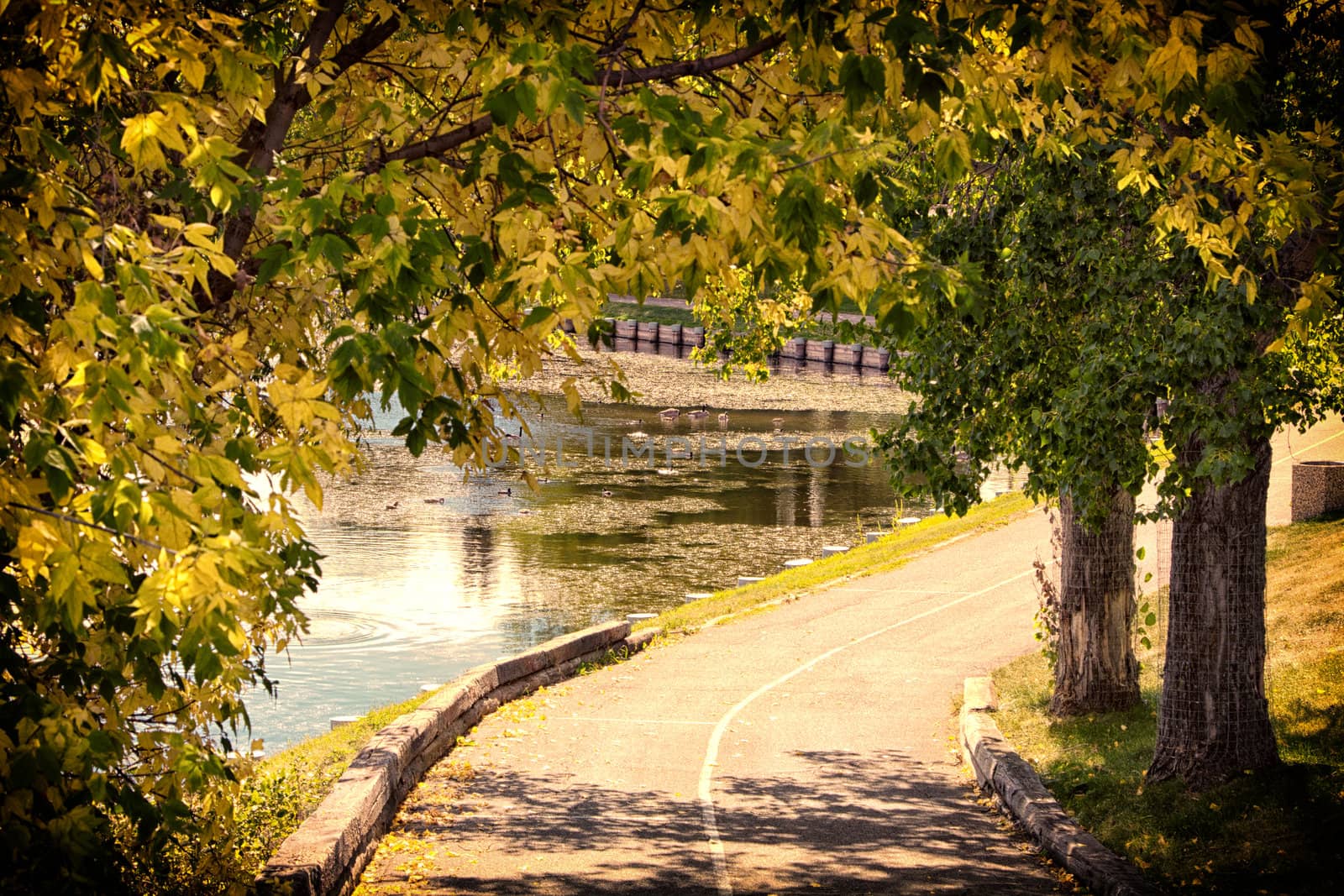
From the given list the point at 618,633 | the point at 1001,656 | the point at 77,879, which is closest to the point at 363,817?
the point at 77,879

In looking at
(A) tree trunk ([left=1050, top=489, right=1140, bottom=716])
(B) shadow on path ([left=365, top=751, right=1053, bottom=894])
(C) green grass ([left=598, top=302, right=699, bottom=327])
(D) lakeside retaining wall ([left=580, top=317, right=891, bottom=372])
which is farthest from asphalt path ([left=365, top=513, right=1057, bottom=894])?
(C) green grass ([left=598, top=302, right=699, bottom=327])

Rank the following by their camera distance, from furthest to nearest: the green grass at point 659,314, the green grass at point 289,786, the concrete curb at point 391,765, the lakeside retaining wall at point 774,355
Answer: the green grass at point 659,314, the lakeside retaining wall at point 774,355, the green grass at point 289,786, the concrete curb at point 391,765

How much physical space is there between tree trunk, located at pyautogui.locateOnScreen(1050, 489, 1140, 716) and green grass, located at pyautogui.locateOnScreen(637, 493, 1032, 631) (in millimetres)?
6683

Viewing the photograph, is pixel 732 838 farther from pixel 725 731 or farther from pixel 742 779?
pixel 725 731

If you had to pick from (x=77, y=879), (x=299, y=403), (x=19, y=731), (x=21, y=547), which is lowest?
(x=77, y=879)

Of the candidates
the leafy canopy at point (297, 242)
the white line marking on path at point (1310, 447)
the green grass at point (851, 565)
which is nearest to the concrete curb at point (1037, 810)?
the leafy canopy at point (297, 242)

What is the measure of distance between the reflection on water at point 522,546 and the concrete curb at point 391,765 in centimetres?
223

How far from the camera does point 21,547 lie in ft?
14.1

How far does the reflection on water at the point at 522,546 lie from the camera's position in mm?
18547

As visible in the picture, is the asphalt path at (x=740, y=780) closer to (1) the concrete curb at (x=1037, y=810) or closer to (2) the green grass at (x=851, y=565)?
(1) the concrete curb at (x=1037, y=810)

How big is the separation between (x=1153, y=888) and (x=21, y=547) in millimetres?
6521

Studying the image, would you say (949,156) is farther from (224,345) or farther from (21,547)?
(21,547)

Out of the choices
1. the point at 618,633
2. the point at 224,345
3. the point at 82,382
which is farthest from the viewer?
the point at 618,633

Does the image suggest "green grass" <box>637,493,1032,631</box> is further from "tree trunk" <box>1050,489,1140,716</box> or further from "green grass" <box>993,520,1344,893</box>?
"tree trunk" <box>1050,489,1140,716</box>
